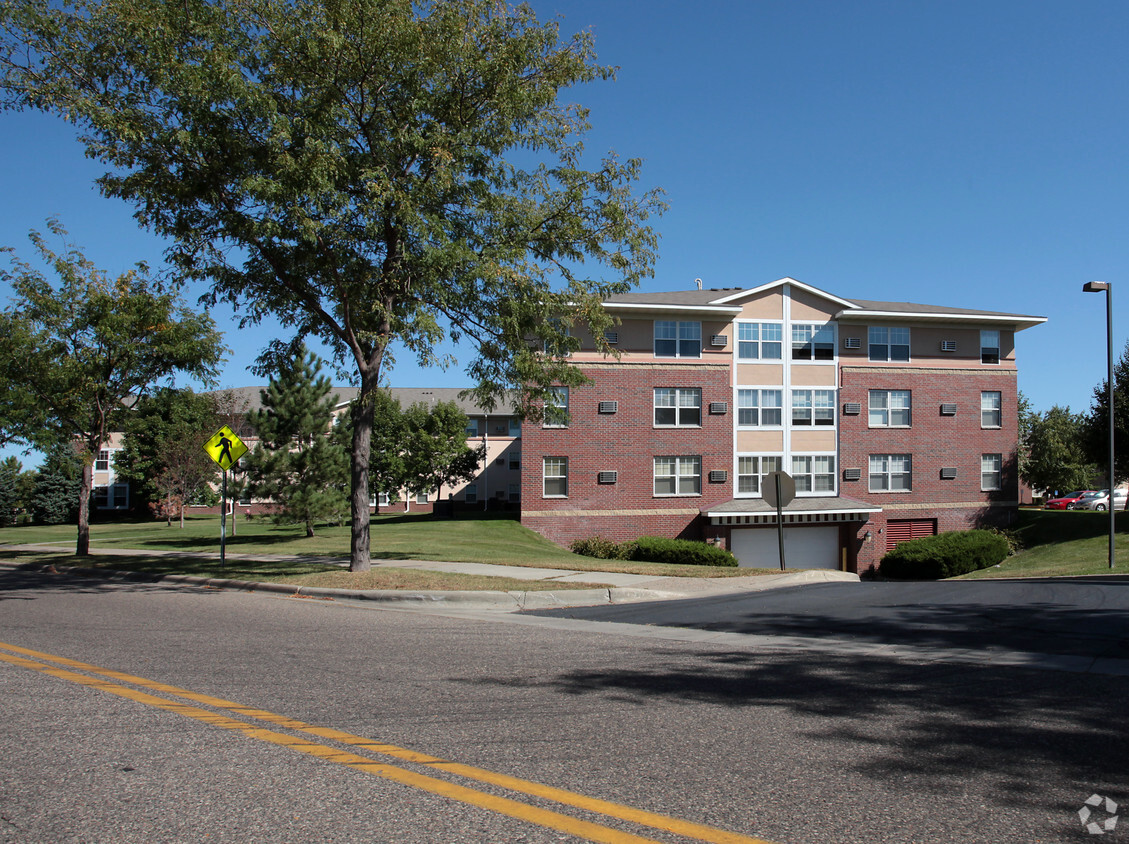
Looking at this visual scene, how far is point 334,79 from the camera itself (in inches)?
563

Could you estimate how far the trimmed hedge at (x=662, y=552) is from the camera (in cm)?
2656

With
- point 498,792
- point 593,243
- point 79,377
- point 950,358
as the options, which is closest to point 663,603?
point 593,243

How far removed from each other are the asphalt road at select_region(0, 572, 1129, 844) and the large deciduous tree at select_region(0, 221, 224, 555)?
13.7 m

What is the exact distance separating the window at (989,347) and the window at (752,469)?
10.4 meters

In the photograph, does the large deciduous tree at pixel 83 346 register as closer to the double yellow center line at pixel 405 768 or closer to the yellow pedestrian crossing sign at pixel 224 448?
the yellow pedestrian crossing sign at pixel 224 448

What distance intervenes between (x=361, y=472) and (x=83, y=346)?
10.4m

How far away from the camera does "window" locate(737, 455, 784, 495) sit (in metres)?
34.2

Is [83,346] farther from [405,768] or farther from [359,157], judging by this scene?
[405,768]

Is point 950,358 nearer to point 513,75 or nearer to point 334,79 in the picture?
point 513,75

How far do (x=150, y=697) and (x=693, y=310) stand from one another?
28777mm

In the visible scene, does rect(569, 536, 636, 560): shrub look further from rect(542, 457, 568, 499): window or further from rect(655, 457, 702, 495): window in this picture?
rect(655, 457, 702, 495): window

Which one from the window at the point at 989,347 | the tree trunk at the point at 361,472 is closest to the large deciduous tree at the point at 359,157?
Result: the tree trunk at the point at 361,472

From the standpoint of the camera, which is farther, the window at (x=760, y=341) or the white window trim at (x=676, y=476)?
the window at (x=760, y=341)

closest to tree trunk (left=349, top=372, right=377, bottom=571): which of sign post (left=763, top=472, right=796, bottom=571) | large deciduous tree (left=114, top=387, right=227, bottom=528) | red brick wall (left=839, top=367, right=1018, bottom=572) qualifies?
sign post (left=763, top=472, right=796, bottom=571)
